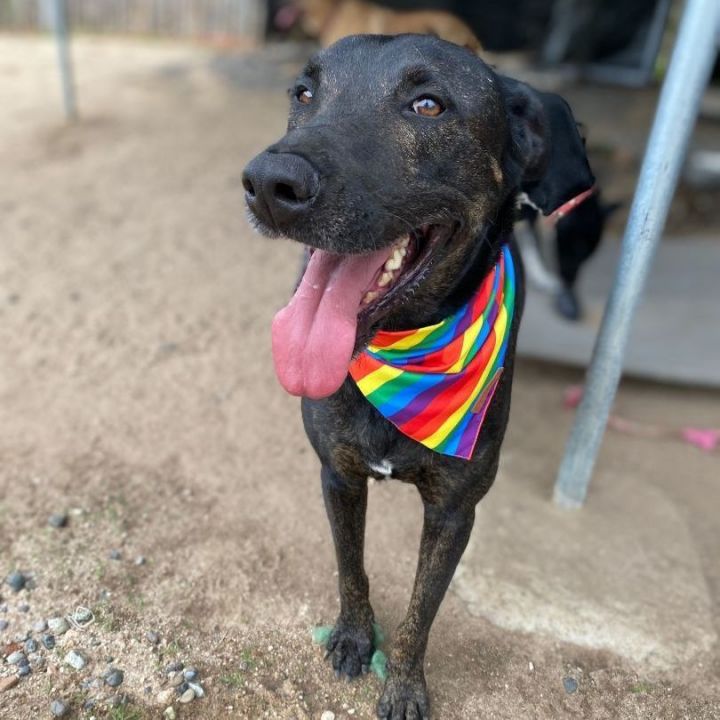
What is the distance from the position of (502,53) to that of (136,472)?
740 centimetres

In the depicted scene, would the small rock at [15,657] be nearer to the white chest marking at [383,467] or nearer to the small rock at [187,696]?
the small rock at [187,696]

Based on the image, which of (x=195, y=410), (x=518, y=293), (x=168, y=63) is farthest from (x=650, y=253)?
(x=168, y=63)

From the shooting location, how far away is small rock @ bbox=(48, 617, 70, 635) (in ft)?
8.77

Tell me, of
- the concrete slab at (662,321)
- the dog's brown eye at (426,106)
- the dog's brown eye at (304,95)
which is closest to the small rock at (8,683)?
the dog's brown eye at (304,95)

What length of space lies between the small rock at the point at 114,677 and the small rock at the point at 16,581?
0.58 m

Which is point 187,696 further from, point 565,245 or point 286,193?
point 565,245

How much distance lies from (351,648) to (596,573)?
1.18m

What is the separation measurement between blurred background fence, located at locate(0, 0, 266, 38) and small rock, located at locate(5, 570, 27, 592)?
10.4m

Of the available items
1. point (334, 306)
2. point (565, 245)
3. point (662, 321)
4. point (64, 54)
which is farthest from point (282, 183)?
point (64, 54)

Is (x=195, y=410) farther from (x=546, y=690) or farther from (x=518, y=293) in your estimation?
(x=546, y=690)

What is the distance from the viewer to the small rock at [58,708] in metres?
2.37

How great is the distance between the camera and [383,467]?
2277 mm

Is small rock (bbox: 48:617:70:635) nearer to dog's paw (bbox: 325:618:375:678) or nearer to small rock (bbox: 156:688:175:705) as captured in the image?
small rock (bbox: 156:688:175:705)

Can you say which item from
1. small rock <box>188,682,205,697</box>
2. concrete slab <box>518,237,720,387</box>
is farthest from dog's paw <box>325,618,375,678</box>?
concrete slab <box>518,237,720,387</box>
